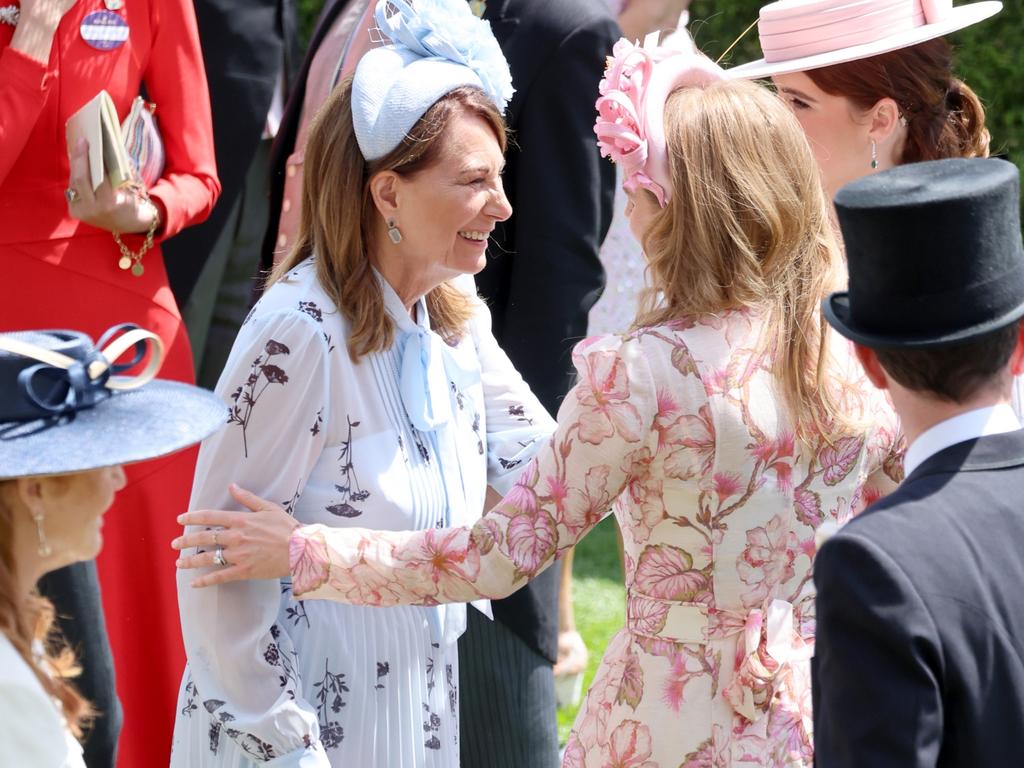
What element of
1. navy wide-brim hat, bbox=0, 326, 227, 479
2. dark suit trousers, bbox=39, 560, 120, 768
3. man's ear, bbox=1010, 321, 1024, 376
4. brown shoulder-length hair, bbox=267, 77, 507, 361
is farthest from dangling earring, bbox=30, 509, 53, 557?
dark suit trousers, bbox=39, 560, 120, 768

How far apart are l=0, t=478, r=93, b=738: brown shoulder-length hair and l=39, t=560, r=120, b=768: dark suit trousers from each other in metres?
1.76

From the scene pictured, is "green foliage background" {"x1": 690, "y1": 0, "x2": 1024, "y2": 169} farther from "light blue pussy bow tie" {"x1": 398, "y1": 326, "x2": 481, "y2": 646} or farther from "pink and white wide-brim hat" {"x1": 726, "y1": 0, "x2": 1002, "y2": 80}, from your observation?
→ "light blue pussy bow tie" {"x1": 398, "y1": 326, "x2": 481, "y2": 646}

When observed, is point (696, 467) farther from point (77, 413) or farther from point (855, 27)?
point (855, 27)

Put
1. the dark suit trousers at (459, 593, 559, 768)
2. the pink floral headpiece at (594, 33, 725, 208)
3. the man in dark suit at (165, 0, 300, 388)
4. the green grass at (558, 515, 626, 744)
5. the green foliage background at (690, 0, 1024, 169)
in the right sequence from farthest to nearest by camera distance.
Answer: the green foliage background at (690, 0, 1024, 169), the green grass at (558, 515, 626, 744), the man in dark suit at (165, 0, 300, 388), the dark suit trousers at (459, 593, 559, 768), the pink floral headpiece at (594, 33, 725, 208)

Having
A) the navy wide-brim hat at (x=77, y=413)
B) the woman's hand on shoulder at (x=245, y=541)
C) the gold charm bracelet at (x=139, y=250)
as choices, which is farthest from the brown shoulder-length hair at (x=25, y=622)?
the gold charm bracelet at (x=139, y=250)

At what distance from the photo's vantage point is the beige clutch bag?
3637 mm

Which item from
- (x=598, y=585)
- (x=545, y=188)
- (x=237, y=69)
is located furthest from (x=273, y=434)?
(x=598, y=585)

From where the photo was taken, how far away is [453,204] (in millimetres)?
2887

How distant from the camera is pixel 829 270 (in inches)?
98.6

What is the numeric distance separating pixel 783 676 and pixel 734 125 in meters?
0.92

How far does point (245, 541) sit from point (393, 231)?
27.5 inches

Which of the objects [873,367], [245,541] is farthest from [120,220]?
[873,367]

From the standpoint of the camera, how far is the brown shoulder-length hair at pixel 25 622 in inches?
73.3

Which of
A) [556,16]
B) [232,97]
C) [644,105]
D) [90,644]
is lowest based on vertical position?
[90,644]
